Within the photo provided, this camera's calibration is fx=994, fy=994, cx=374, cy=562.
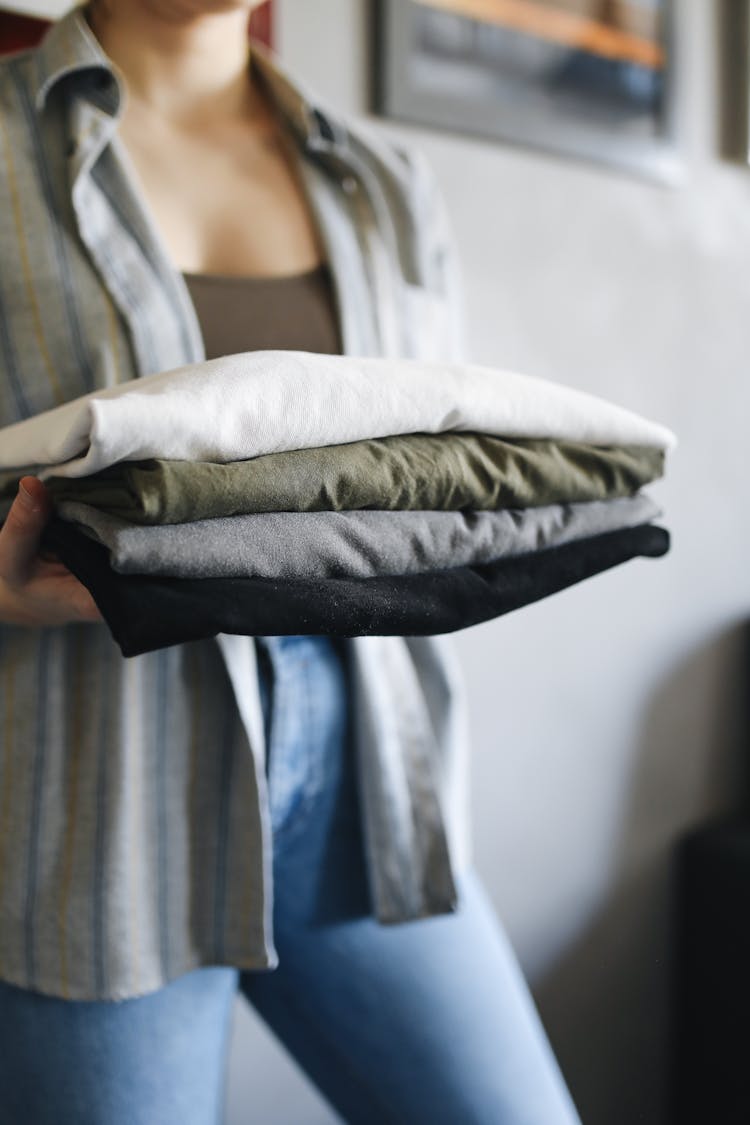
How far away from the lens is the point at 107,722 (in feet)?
2.05

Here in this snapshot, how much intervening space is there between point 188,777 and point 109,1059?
6.7 inches

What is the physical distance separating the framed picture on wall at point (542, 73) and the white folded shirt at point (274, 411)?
682mm

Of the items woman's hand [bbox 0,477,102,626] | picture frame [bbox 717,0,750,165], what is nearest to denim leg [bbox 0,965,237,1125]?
woman's hand [bbox 0,477,102,626]

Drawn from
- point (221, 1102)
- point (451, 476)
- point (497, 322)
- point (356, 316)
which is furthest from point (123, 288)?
point (497, 322)

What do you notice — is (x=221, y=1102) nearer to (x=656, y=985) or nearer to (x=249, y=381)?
(x=249, y=381)

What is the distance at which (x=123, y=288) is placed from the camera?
64cm

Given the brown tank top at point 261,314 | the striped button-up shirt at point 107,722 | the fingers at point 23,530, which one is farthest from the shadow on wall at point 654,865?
the fingers at point 23,530

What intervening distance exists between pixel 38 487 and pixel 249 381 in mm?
119

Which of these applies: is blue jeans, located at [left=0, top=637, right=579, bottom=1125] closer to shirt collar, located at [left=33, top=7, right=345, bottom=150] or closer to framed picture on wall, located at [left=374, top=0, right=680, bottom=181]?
shirt collar, located at [left=33, top=7, right=345, bottom=150]

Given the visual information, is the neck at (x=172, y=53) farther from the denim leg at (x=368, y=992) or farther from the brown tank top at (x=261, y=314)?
the denim leg at (x=368, y=992)

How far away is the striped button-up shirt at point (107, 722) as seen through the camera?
62 cm

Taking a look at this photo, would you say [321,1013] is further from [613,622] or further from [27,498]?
[613,622]

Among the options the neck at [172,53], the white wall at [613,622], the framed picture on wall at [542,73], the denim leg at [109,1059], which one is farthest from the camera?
the white wall at [613,622]

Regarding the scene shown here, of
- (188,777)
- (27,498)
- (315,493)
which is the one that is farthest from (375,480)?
(188,777)
